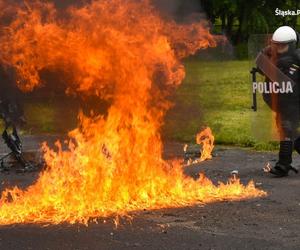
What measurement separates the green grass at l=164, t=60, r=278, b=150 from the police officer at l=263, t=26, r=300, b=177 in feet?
2.82

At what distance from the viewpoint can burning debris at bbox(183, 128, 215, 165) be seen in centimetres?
939

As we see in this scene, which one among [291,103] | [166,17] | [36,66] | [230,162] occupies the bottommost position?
[230,162]

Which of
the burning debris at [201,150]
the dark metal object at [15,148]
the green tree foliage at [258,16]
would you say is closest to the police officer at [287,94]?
the burning debris at [201,150]

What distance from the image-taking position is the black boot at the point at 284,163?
8.00m

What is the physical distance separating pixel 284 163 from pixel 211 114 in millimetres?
2650

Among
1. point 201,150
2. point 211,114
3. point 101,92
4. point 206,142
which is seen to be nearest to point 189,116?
point 101,92

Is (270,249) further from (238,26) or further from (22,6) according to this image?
(238,26)

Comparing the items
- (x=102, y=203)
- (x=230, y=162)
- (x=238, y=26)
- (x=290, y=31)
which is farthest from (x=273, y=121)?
(x=238, y=26)

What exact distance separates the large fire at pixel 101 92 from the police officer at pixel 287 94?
1.71 m

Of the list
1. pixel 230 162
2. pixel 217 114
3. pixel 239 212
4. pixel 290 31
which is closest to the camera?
pixel 239 212

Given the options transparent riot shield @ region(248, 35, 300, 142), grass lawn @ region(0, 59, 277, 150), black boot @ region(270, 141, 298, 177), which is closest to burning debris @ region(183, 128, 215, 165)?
grass lawn @ region(0, 59, 277, 150)

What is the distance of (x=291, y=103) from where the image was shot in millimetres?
8445

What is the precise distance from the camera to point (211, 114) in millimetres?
10516

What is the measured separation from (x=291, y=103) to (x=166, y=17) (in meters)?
2.33
